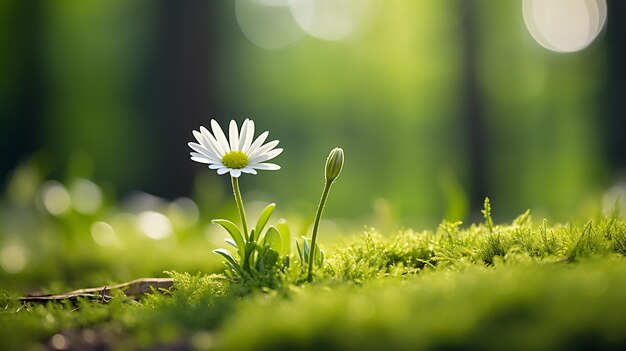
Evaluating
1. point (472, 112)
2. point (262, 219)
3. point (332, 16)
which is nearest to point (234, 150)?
point (262, 219)

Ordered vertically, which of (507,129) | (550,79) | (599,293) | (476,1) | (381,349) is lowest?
(381,349)

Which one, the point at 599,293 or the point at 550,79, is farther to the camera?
the point at 550,79

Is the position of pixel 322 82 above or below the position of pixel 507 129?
above

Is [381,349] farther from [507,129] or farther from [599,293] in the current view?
[507,129]

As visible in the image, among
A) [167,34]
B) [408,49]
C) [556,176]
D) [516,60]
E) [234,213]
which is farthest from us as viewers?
[408,49]

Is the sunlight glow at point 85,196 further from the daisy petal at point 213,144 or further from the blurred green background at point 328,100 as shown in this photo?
the daisy petal at point 213,144

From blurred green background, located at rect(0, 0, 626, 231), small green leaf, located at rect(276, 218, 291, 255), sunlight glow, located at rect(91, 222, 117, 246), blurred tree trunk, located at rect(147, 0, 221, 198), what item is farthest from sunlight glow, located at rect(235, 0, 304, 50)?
small green leaf, located at rect(276, 218, 291, 255)

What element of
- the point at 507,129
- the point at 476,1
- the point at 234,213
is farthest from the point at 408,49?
the point at 234,213
